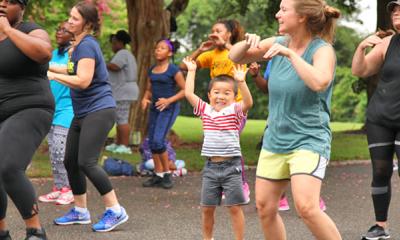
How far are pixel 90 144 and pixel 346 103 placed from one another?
35.6 m

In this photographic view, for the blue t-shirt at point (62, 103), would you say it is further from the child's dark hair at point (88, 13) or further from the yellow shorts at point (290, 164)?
the yellow shorts at point (290, 164)

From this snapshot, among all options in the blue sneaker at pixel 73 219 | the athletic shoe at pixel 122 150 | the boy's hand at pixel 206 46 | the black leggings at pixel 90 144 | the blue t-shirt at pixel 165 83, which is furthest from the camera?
the athletic shoe at pixel 122 150

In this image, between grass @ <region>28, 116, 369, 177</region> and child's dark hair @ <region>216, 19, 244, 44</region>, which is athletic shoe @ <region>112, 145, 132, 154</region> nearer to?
grass @ <region>28, 116, 369, 177</region>

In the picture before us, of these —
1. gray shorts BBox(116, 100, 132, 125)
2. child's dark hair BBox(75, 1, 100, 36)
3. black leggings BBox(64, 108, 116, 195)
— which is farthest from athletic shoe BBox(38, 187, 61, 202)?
gray shorts BBox(116, 100, 132, 125)

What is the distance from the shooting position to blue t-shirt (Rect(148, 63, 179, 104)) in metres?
9.61

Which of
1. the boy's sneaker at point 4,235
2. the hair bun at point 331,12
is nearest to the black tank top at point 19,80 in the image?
the boy's sneaker at point 4,235

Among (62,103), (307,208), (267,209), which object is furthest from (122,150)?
(307,208)

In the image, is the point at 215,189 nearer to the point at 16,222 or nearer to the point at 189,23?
the point at 16,222

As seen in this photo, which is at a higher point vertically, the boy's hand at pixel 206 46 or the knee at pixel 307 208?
the boy's hand at pixel 206 46

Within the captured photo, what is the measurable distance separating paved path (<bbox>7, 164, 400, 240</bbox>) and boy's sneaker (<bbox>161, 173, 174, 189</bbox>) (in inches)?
3.5

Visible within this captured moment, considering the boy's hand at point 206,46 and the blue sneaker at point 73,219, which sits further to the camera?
the boy's hand at point 206,46

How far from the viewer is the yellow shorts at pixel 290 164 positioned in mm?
4887

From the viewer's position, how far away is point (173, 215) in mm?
7832

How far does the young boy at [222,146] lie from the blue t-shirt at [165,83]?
10.2ft
